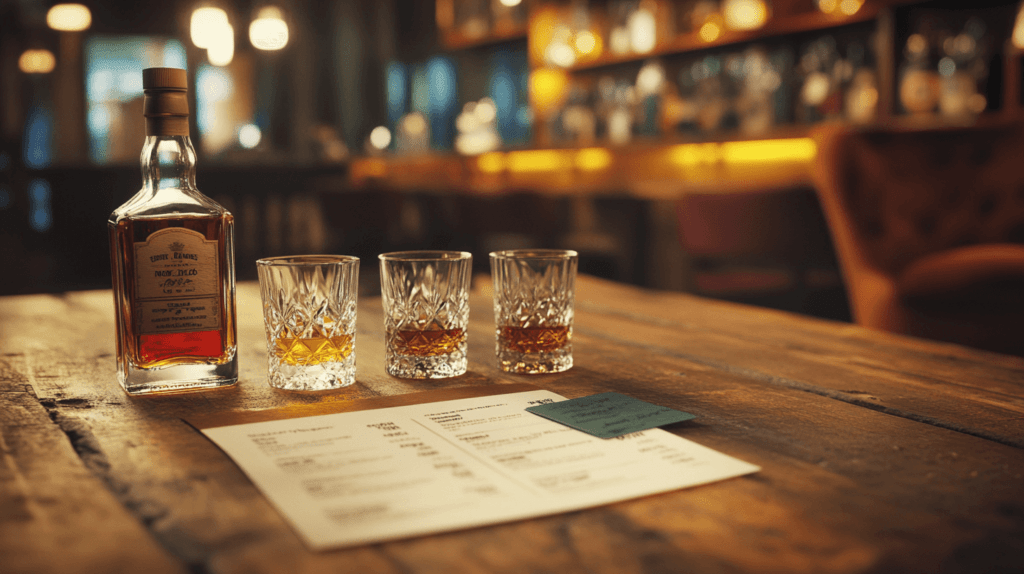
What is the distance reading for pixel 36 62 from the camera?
6.52 m

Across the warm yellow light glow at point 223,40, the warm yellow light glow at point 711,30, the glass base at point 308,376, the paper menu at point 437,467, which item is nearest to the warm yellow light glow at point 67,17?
the warm yellow light glow at point 223,40

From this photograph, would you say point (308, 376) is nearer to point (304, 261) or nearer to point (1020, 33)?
point (304, 261)

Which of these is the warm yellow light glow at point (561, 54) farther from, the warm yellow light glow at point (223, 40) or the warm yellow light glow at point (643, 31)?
the warm yellow light glow at point (223, 40)

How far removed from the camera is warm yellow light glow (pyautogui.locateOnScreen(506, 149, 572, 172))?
18.3 feet

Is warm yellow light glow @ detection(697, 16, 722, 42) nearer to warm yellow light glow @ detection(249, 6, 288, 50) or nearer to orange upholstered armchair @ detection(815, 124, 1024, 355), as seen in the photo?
orange upholstered armchair @ detection(815, 124, 1024, 355)

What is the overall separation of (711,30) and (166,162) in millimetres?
3874

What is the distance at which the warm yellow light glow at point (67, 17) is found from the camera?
637 centimetres

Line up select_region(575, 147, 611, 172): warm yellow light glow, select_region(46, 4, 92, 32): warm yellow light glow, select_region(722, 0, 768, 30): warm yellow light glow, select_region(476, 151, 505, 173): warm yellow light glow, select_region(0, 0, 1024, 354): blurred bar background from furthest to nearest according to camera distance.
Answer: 1. select_region(46, 4, 92, 32): warm yellow light glow
2. select_region(476, 151, 505, 173): warm yellow light glow
3. select_region(575, 147, 611, 172): warm yellow light glow
4. select_region(722, 0, 768, 30): warm yellow light glow
5. select_region(0, 0, 1024, 354): blurred bar background

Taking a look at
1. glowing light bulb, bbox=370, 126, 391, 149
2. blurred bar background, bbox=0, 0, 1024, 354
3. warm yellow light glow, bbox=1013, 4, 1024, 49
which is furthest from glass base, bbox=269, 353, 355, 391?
glowing light bulb, bbox=370, 126, 391, 149

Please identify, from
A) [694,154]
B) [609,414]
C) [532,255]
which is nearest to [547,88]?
[694,154]

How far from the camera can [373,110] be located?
763 cm

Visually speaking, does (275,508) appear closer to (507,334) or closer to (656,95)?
(507,334)

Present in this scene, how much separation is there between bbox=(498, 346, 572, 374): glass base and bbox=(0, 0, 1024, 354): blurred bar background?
146cm

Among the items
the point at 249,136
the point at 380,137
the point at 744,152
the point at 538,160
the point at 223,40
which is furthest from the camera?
the point at 380,137
